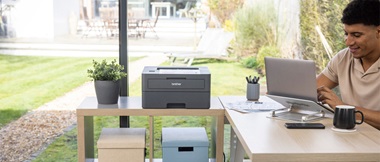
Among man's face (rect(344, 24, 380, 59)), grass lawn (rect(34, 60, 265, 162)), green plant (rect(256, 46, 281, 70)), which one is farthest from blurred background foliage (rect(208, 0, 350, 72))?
man's face (rect(344, 24, 380, 59))

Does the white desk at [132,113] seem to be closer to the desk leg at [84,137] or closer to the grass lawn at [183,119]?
the desk leg at [84,137]

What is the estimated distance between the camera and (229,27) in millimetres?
3852

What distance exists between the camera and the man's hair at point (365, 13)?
2.55 m

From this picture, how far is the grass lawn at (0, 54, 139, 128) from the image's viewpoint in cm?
377

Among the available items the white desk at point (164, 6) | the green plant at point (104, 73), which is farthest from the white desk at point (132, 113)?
the white desk at point (164, 6)

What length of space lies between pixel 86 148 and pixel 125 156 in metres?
0.28

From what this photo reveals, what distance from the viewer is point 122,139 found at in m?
3.21

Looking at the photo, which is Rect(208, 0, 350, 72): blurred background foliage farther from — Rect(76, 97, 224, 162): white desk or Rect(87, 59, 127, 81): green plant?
Rect(87, 59, 127, 81): green plant

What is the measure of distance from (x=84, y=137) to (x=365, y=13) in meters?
1.81

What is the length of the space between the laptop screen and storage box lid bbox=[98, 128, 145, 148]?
0.97 metres

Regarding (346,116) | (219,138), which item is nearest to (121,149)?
(219,138)

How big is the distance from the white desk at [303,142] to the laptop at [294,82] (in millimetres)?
123

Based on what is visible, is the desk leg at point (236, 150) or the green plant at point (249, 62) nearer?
the desk leg at point (236, 150)

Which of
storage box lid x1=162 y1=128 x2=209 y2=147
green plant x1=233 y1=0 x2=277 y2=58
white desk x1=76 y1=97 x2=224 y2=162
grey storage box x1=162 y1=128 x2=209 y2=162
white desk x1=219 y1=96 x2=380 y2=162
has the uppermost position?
green plant x1=233 y1=0 x2=277 y2=58
